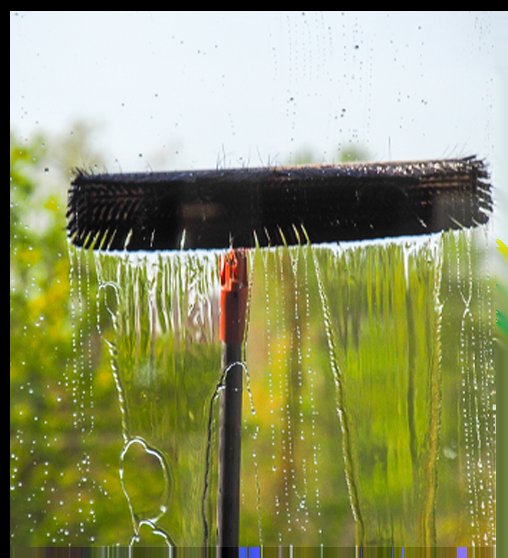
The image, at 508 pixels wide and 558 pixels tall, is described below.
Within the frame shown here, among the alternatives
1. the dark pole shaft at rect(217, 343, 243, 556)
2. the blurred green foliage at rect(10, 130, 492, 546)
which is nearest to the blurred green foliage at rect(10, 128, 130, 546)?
the blurred green foliage at rect(10, 130, 492, 546)

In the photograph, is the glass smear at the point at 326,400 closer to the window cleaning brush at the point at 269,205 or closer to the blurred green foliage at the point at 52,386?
the blurred green foliage at the point at 52,386

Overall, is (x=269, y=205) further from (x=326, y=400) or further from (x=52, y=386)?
(x=52, y=386)

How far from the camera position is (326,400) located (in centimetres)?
306

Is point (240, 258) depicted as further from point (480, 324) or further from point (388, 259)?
point (480, 324)

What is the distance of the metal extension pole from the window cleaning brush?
63mm

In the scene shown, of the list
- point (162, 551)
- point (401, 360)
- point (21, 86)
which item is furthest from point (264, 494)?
point (21, 86)

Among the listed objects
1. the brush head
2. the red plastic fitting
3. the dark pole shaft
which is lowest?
the dark pole shaft

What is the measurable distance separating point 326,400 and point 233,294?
811 millimetres

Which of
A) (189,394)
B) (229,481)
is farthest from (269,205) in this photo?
(189,394)

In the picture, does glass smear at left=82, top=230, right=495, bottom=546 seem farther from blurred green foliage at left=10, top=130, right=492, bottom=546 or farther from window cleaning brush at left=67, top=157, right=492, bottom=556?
window cleaning brush at left=67, top=157, right=492, bottom=556

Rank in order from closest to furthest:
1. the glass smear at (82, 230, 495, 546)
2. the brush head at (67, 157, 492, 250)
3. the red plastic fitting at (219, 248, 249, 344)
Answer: the brush head at (67, 157, 492, 250) < the red plastic fitting at (219, 248, 249, 344) < the glass smear at (82, 230, 495, 546)

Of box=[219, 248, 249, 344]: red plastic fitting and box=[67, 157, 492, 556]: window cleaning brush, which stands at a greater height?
box=[67, 157, 492, 556]: window cleaning brush

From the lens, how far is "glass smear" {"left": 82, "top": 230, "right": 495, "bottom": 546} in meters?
2.74

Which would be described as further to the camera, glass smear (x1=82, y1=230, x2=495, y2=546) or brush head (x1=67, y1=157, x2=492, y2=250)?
glass smear (x1=82, y1=230, x2=495, y2=546)
